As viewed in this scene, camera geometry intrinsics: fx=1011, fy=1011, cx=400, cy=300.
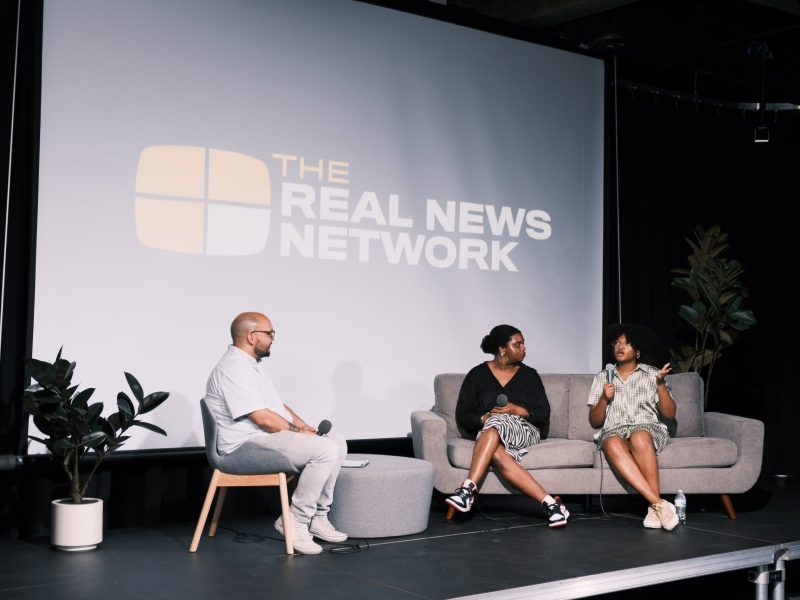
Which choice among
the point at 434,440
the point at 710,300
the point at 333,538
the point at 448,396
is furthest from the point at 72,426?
the point at 710,300

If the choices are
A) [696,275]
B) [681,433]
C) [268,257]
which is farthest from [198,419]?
[696,275]

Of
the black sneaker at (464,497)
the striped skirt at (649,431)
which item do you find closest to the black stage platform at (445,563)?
the black sneaker at (464,497)

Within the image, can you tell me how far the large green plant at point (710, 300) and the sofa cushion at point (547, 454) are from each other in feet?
6.48

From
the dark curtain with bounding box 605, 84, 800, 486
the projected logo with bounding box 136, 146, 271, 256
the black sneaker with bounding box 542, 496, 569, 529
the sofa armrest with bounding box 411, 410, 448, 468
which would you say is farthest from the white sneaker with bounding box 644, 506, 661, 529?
the projected logo with bounding box 136, 146, 271, 256

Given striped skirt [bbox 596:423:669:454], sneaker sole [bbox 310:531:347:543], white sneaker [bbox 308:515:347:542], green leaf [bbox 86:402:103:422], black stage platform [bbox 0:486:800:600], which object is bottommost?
black stage platform [bbox 0:486:800:600]

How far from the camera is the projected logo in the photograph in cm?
508

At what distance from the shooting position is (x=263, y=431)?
15.0 feet

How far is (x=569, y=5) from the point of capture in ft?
24.0

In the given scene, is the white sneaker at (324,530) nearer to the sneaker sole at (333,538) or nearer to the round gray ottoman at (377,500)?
the sneaker sole at (333,538)

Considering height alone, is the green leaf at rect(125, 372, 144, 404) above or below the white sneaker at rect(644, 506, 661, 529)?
above

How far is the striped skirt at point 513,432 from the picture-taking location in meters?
5.19

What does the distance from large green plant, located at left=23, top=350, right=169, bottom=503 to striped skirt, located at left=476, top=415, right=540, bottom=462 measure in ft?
5.59

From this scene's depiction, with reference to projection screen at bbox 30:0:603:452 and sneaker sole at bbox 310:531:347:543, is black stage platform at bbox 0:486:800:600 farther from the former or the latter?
projection screen at bbox 30:0:603:452

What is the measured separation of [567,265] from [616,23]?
183cm
